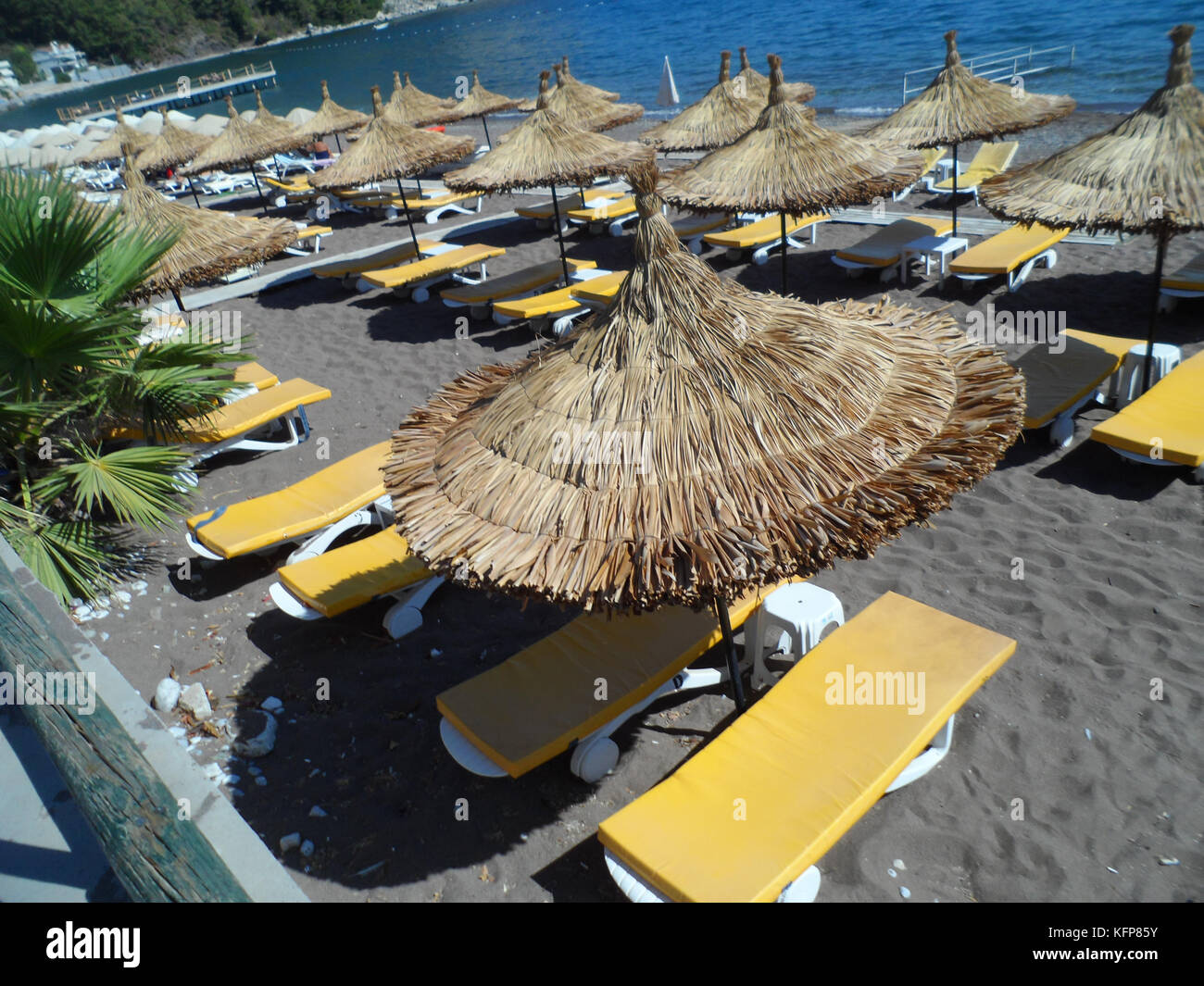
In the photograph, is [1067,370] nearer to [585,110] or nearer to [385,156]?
[385,156]

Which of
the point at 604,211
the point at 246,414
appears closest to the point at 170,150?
the point at 604,211

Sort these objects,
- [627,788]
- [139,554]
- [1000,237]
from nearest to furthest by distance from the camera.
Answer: [627,788], [139,554], [1000,237]

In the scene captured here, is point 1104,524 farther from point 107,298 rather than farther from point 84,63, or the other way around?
point 84,63

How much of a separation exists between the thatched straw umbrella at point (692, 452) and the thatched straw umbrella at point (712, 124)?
34.2 ft

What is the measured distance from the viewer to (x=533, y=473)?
9.09ft

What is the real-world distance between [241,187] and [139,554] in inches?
738

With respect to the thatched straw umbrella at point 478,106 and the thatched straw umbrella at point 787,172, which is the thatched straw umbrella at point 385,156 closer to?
the thatched straw umbrella at point 787,172

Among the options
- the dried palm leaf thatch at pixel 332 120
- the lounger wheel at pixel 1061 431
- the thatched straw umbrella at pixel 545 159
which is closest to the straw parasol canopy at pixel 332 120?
the dried palm leaf thatch at pixel 332 120

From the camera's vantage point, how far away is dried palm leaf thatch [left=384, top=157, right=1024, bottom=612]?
247 cm

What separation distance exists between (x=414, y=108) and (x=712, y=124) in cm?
912

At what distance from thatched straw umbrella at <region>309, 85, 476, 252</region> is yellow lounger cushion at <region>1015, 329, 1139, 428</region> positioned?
8614 mm

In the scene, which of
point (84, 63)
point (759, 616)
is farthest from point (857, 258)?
point (84, 63)

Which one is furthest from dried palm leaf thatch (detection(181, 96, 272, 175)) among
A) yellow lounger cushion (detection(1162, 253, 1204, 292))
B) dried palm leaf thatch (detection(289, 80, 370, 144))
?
yellow lounger cushion (detection(1162, 253, 1204, 292))
